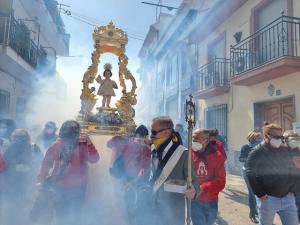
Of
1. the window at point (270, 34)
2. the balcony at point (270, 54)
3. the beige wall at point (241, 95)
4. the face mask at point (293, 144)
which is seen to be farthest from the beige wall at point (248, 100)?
the face mask at point (293, 144)

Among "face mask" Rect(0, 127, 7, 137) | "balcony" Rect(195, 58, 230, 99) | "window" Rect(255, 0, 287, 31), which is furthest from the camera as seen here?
"balcony" Rect(195, 58, 230, 99)

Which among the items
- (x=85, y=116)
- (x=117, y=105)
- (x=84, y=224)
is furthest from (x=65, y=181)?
(x=117, y=105)

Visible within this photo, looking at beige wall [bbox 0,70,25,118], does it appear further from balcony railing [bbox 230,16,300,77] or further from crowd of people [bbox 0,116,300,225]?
balcony railing [bbox 230,16,300,77]

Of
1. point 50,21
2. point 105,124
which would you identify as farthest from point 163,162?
point 50,21

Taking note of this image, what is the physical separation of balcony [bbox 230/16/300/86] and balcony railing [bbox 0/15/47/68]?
7164mm

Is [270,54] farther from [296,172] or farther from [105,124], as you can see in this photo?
[296,172]

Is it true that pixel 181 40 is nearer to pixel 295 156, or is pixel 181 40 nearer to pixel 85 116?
pixel 85 116

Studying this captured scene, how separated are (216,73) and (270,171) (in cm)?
845

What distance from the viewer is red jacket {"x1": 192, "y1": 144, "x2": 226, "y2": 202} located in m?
3.17

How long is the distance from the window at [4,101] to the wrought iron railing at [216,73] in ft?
24.8

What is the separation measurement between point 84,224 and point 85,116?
1956 mm

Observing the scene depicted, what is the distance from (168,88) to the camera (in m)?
19.2

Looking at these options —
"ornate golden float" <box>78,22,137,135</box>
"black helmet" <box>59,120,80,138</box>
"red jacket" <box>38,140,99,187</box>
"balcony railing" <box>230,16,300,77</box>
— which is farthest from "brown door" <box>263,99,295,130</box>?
"black helmet" <box>59,120,80,138</box>

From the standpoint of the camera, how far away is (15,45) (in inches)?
388
